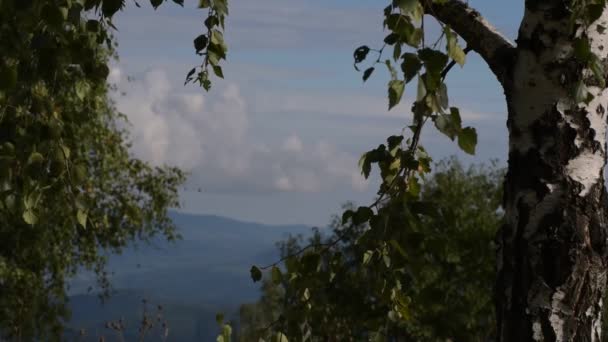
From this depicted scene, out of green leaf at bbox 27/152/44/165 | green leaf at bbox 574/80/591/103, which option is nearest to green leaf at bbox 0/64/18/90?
green leaf at bbox 27/152/44/165

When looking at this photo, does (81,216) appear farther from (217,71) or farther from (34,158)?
(217,71)

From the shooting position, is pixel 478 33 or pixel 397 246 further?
pixel 478 33

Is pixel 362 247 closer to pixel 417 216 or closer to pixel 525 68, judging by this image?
pixel 417 216

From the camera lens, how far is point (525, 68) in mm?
4559

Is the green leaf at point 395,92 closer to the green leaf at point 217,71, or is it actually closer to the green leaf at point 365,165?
the green leaf at point 365,165

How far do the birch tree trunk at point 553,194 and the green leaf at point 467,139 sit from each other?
69cm

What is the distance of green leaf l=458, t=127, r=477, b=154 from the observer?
387cm

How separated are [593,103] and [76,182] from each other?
8.00 ft

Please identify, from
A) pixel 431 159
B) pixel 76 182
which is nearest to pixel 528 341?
pixel 431 159

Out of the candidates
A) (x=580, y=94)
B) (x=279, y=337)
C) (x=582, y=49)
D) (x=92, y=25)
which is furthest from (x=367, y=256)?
(x=92, y=25)

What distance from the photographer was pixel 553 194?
4426 millimetres

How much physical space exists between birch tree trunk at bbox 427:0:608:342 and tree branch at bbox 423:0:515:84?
0.53 ft

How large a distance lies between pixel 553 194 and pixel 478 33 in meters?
0.97

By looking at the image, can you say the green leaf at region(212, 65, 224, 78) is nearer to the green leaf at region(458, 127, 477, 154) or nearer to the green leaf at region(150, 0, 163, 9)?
the green leaf at region(150, 0, 163, 9)
